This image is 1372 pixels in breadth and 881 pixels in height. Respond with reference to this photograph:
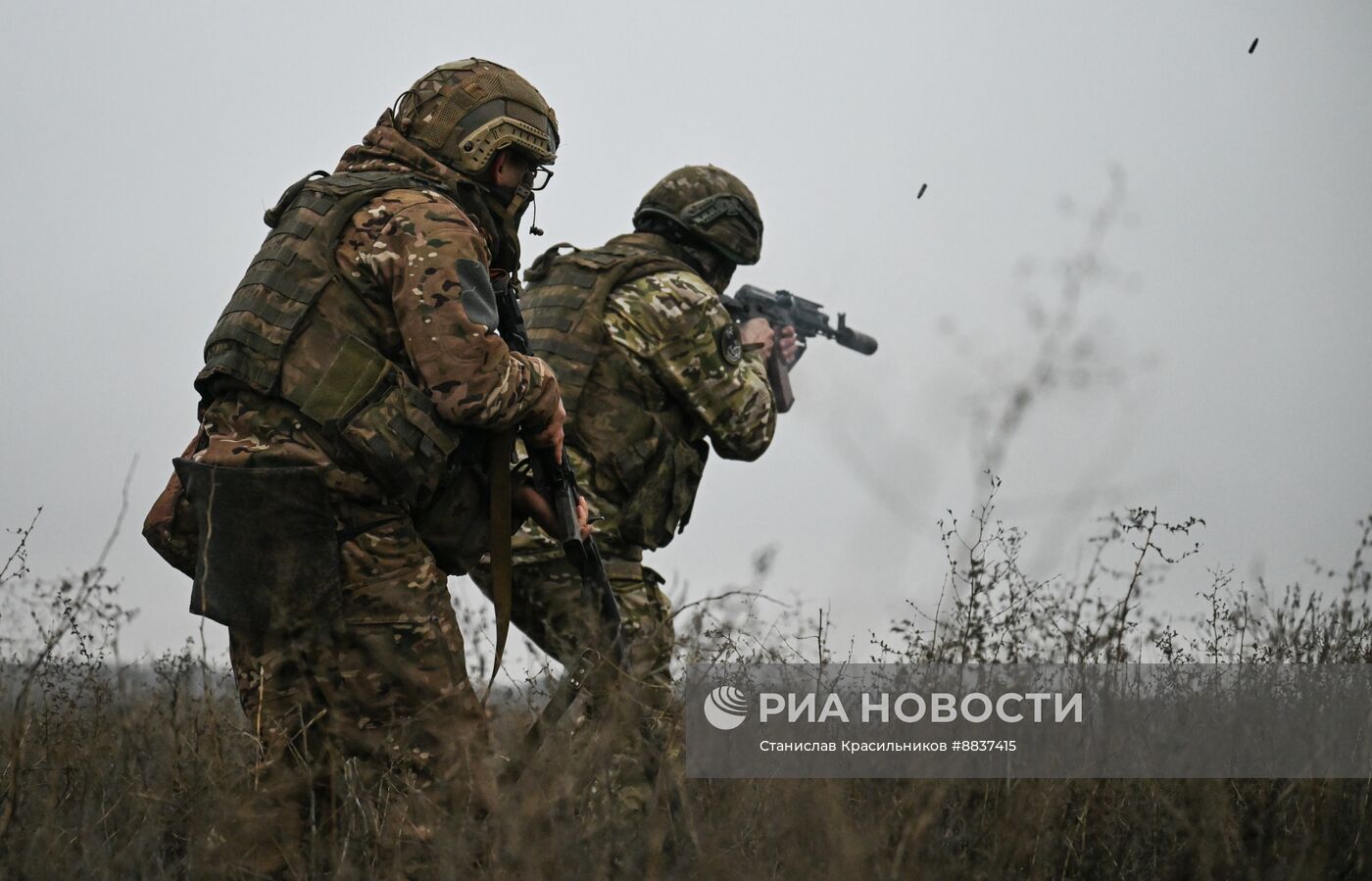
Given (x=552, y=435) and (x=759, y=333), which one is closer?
Result: (x=552, y=435)

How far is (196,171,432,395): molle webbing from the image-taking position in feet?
10.9

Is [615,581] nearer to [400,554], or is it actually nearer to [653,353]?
[653,353]

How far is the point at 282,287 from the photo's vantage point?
3.38 metres

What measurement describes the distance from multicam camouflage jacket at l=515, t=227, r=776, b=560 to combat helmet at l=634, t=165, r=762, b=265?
418 mm

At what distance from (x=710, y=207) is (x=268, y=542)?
243 cm

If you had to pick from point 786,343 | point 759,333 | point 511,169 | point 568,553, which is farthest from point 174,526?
point 786,343

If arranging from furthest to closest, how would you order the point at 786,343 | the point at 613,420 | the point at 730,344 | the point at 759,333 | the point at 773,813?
the point at 786,343
the point at 759,333
the point at 730,344
the point at 613,420
the point at 773,813

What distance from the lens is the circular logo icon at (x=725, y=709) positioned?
418 cm

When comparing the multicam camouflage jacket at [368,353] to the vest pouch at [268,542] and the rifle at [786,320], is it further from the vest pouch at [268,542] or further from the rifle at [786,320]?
the rifle at [786,320]

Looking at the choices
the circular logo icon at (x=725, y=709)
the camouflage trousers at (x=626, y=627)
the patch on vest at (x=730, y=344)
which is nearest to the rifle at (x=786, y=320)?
the patch on vest at (x=730, y=344)

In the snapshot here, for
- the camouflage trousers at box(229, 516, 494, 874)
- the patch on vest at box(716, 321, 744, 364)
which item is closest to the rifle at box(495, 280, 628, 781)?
the camouflage trousers at box(229, 516, 494, 874)

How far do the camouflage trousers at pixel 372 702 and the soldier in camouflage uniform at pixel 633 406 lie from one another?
41.5 inches

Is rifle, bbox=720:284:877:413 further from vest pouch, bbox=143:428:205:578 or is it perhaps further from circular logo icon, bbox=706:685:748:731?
vest pouch, bbox=143:428:205:578

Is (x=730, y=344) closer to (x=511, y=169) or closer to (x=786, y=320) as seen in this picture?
(x=511, y=169)
